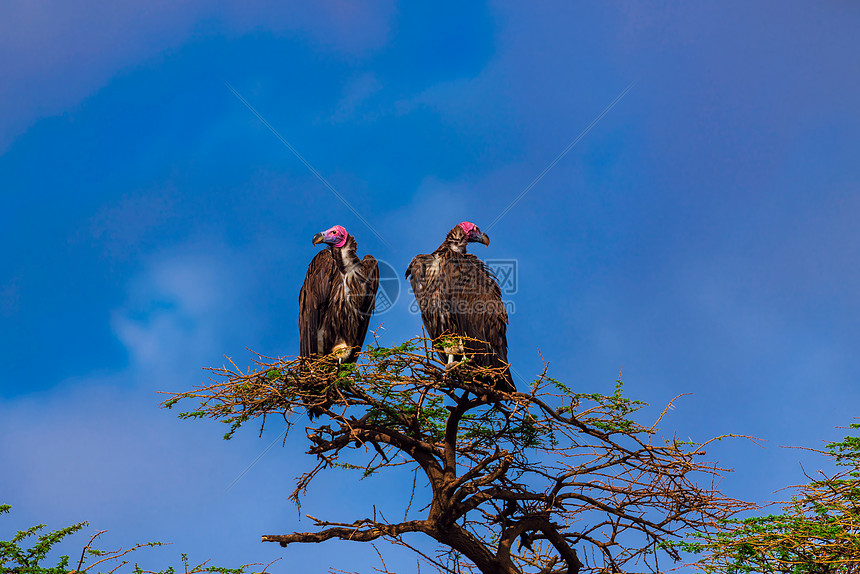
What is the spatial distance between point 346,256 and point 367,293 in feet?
1.95

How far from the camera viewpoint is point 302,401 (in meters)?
6.82

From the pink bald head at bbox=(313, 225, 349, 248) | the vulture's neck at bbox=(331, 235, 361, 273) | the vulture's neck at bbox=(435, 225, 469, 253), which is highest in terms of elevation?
the vulture's neck at bbox=(435, 225, 469, 253)

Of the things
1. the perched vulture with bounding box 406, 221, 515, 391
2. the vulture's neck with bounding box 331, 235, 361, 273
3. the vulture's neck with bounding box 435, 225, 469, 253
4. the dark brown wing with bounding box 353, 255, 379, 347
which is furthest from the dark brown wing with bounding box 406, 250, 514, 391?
the vulture's neck with bounding box 331, 235, 361, 273

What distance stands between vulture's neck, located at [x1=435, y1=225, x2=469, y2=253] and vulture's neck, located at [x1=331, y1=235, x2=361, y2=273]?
1.09m

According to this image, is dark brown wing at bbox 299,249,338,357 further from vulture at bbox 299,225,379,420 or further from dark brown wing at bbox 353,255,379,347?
dark brown wing at bbox 353,255,379,347

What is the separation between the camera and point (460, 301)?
7.93 meters

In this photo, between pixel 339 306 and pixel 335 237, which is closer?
pixel 339 306

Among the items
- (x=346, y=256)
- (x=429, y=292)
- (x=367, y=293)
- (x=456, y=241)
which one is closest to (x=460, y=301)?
(x=429, y=292)

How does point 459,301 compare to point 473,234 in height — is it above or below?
below

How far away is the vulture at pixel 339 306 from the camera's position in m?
8.05

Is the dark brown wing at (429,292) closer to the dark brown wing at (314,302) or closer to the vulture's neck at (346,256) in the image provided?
the vulture's neck at (346,256)

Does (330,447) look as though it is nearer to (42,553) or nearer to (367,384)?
(367,384)

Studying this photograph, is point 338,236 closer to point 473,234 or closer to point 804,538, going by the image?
point 473,234

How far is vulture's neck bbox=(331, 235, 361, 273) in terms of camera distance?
830 cm
